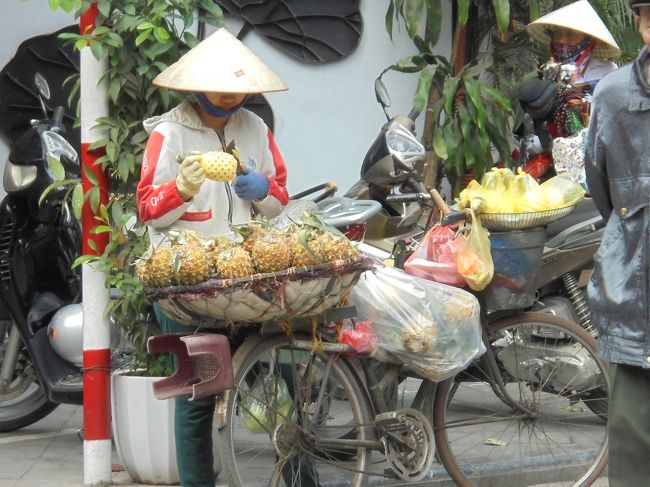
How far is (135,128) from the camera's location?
5133 mm

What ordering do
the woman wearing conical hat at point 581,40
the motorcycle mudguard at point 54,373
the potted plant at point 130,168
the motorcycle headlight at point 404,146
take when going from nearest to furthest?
the potted plant at point 130,168 → the motorcycle headlight at point 404,146 → the motorcycle mudguard at point 54,373 → the woman wearing conical hat at point 581,40

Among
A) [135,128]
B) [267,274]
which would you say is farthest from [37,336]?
[267,274]

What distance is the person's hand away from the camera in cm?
409

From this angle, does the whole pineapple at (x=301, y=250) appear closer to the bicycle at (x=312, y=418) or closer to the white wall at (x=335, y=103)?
the bicycle at (x=312, y=418)

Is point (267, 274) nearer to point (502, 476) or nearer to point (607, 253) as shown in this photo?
point (607, 253)

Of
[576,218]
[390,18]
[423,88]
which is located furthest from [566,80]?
[390,18]

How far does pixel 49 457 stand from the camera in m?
5.57

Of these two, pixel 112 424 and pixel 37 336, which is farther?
pixel 37 336

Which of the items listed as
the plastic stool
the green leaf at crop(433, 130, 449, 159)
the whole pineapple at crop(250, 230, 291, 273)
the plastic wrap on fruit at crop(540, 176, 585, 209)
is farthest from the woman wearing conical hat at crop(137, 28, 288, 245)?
the green leaf at crop(433, 130, 449, 159)

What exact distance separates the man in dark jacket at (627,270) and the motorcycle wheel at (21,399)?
3268 mm

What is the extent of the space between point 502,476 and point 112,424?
1.67 meters

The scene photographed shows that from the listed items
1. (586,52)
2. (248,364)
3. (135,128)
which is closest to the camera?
(248,364)

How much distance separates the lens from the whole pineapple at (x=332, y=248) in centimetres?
412

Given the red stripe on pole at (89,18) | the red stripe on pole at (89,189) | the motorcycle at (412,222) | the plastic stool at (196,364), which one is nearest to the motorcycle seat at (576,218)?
the motorcycle at (412,222)
